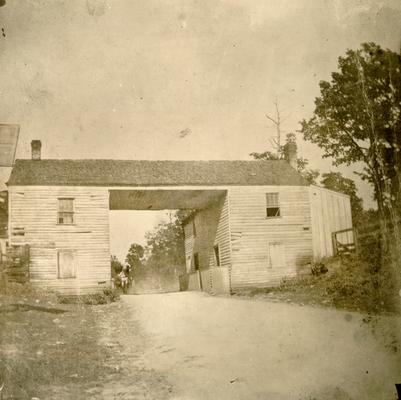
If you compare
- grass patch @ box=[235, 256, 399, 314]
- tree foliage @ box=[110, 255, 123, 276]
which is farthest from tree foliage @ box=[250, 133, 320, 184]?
tree foliage @ box=[110, 255, 123, 276]

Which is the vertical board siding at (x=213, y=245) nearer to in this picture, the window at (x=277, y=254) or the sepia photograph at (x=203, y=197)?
the sepia photograph at (x=203, y=197)

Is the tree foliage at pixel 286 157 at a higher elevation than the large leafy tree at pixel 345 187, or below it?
higher

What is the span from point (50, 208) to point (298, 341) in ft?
7.22

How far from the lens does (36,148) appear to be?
3297 mm

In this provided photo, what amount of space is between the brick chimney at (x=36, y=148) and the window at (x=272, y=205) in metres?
1.86

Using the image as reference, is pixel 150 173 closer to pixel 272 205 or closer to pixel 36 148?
pixel 36 148

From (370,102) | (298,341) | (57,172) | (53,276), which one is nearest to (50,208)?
(57,172)

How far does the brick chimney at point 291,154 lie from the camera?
3840 millimetres

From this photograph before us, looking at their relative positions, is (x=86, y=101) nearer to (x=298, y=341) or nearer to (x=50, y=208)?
(x=50, y=208)

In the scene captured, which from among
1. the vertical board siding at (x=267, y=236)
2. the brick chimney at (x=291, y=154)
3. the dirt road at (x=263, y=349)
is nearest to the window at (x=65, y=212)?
the dirt road at (x=263, y=349)

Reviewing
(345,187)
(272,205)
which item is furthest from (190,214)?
(345,187)

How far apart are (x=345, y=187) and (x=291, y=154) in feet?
2.13

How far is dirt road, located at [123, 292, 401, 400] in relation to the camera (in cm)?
322

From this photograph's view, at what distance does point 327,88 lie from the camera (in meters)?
4.07
